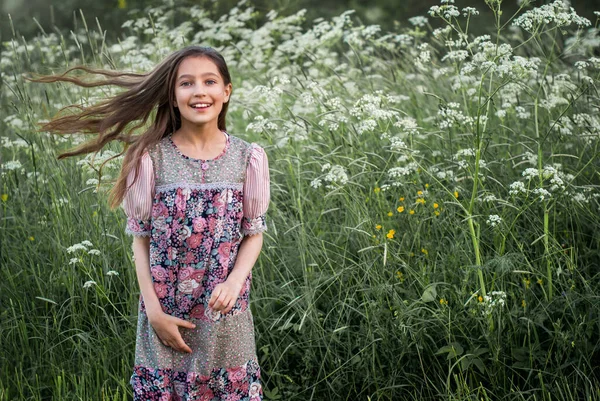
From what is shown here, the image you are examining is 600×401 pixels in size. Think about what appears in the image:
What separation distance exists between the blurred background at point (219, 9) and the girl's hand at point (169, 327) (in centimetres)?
930

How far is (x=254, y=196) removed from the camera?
272 centimetres

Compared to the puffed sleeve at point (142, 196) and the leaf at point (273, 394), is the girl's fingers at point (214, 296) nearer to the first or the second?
the puffed sleeve at point (142, 196)

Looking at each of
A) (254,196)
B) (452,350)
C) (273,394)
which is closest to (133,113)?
(254,196)

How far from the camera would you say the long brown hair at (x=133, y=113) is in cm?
270

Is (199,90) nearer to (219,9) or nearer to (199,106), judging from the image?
(199,106)

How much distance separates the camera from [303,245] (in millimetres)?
3551

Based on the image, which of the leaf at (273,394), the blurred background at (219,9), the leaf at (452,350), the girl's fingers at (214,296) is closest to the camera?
the girl's fingers at (214,296)

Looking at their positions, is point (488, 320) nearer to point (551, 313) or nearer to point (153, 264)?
point (551, 313)

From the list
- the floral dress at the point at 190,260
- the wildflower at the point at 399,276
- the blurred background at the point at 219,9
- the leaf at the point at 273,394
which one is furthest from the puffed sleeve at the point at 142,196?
the blurred background at the point at 219,9

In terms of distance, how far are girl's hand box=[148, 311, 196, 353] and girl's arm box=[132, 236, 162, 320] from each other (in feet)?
0.06

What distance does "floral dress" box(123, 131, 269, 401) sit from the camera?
104 inches

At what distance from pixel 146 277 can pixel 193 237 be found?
0.20 m

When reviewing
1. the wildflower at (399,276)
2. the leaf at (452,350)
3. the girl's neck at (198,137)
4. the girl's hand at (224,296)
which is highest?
the girl's neck at (198,137)

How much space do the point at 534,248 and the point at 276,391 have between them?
133cm
